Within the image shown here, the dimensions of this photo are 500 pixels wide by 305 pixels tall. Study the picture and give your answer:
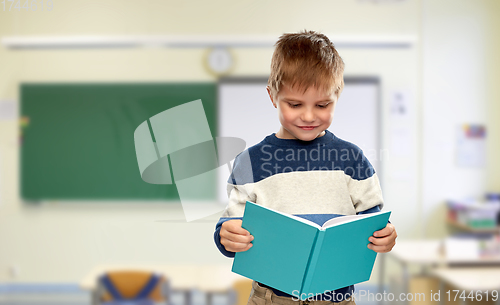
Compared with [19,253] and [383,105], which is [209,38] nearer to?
[383,105]

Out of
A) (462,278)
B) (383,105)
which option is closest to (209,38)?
(383,105)

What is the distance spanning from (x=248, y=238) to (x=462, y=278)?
72.2 inches

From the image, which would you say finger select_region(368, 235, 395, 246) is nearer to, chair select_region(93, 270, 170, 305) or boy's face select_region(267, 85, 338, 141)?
boy's face select_region(267, 85, 338, 141)

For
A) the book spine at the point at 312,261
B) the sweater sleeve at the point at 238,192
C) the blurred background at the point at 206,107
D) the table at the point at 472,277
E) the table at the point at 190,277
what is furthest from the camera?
the blurred background at the point at 206,107

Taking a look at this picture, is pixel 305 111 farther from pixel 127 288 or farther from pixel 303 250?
pixel 127 288

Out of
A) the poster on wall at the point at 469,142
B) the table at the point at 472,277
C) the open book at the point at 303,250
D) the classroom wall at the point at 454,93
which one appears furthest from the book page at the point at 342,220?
the poster on wall at the point at 469,142

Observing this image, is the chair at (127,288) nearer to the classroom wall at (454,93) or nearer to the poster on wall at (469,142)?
the classroom wall at (454,93)

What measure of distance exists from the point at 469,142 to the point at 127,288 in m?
2.09

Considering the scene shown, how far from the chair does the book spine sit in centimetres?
140

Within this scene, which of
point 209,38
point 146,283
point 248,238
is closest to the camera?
point 248,238

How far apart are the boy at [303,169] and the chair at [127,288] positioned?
4.25 ft

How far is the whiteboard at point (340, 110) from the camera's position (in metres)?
2.29

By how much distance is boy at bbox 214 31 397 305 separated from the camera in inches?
31.1

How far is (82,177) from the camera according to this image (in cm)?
230
